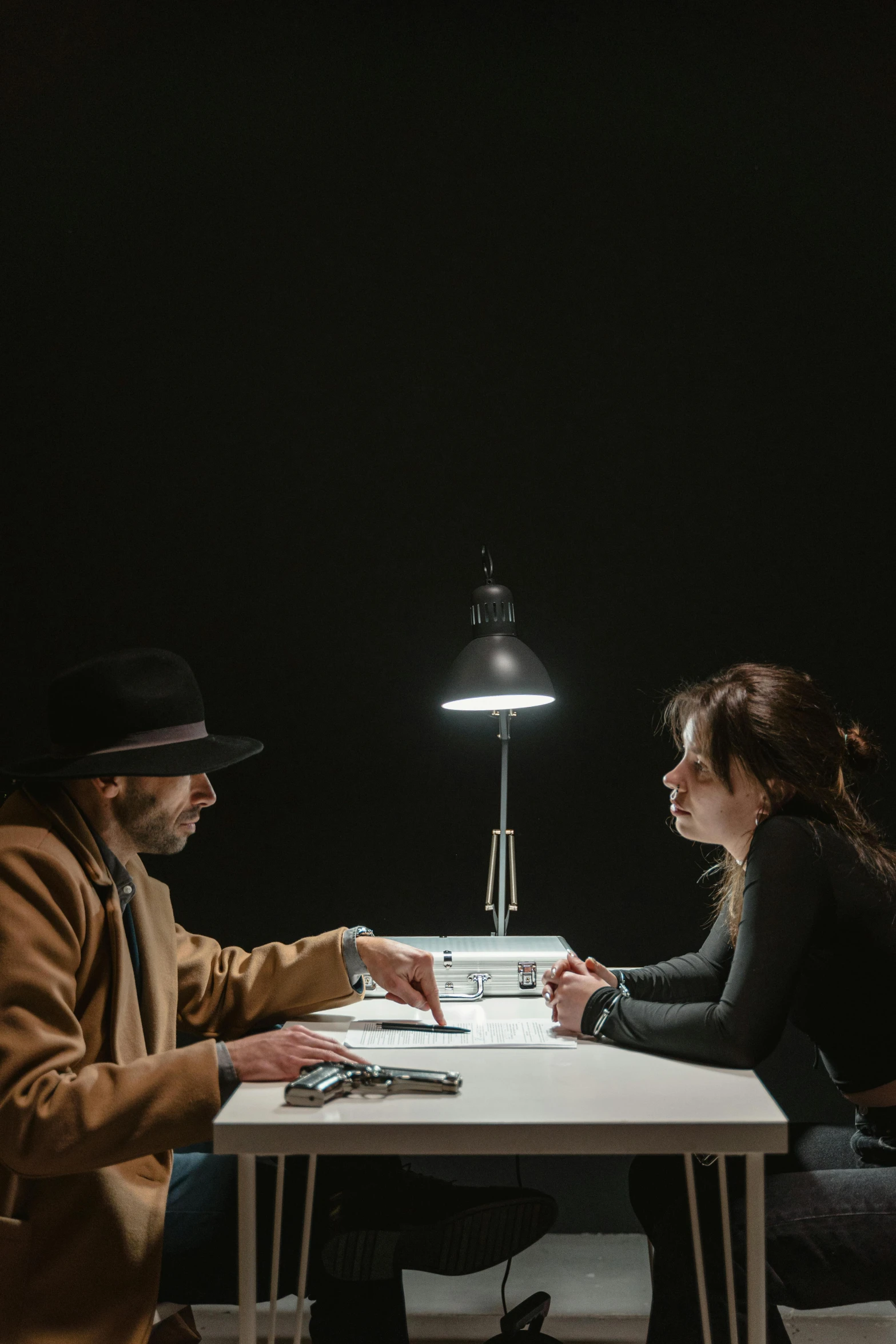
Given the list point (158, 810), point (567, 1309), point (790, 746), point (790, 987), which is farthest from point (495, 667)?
point (567, 1309)

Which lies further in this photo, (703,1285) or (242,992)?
(242,992)

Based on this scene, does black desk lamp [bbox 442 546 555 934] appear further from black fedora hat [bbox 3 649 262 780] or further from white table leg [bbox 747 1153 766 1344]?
white table leg [bbox 747 1153 766 1344]

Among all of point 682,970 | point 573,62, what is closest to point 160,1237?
point 682,970

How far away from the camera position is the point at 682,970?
1943mm

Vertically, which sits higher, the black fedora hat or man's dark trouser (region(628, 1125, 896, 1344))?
the black fedora hat

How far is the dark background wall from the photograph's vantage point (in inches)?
112

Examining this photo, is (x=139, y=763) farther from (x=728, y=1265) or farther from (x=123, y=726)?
(x=728, y=1265)

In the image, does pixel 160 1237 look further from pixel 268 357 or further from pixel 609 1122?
pixel 268 357

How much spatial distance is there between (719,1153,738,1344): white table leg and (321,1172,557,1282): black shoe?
0.28m

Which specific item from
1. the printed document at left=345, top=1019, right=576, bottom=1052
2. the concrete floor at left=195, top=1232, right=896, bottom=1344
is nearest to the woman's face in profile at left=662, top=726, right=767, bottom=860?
the printed document at left=345, top=1019, right=576, bottom=1052

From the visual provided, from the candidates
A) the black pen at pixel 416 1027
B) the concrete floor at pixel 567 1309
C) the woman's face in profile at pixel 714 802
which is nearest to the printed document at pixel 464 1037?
the black pen at pixel 416 1027

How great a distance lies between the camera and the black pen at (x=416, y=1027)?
1748 millimetres

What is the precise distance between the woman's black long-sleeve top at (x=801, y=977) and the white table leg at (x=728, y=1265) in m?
0.16

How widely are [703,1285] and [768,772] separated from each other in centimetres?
74
